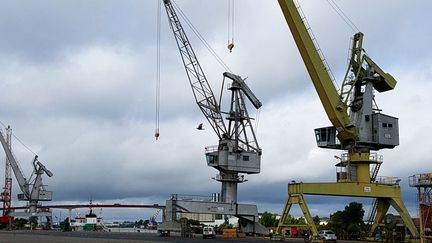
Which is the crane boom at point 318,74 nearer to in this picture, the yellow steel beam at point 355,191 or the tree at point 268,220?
the yellow steel beam at point 355,191

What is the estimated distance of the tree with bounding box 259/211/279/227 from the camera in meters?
147

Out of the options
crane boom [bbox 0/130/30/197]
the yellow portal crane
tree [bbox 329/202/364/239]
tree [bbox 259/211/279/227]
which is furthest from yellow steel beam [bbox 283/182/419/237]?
crane boom [bbox 0/130/30/197]

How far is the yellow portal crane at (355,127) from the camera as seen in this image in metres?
64.6

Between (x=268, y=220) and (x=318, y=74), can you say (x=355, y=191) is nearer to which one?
(x=318, y=74)

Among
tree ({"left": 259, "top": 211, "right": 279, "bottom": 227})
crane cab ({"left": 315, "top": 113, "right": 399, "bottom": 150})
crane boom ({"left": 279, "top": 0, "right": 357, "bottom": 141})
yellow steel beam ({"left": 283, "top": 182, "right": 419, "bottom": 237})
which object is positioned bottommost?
tree ({"left": 259, "top": 211, "right": 279, "bottom": 227})

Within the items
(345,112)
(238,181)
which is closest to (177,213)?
(238,181)

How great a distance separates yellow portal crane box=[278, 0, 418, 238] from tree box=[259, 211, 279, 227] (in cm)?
7893

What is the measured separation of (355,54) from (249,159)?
32.2 metres

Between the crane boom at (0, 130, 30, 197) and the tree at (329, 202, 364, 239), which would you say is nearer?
the tree at (329, 202, 364, 239)

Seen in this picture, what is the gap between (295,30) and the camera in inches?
2559

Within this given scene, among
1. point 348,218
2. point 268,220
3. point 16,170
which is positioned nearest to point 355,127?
point 348,218

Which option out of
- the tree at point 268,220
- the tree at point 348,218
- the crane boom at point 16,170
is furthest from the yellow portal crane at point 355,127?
the crane boom at point 16,170

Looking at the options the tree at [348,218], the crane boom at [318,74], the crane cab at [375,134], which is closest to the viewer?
the crane boom at [318,74]

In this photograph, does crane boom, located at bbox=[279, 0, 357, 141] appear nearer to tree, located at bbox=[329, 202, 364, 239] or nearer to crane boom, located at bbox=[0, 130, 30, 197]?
tree, located at bbox=[329, 202, 364, 239]
